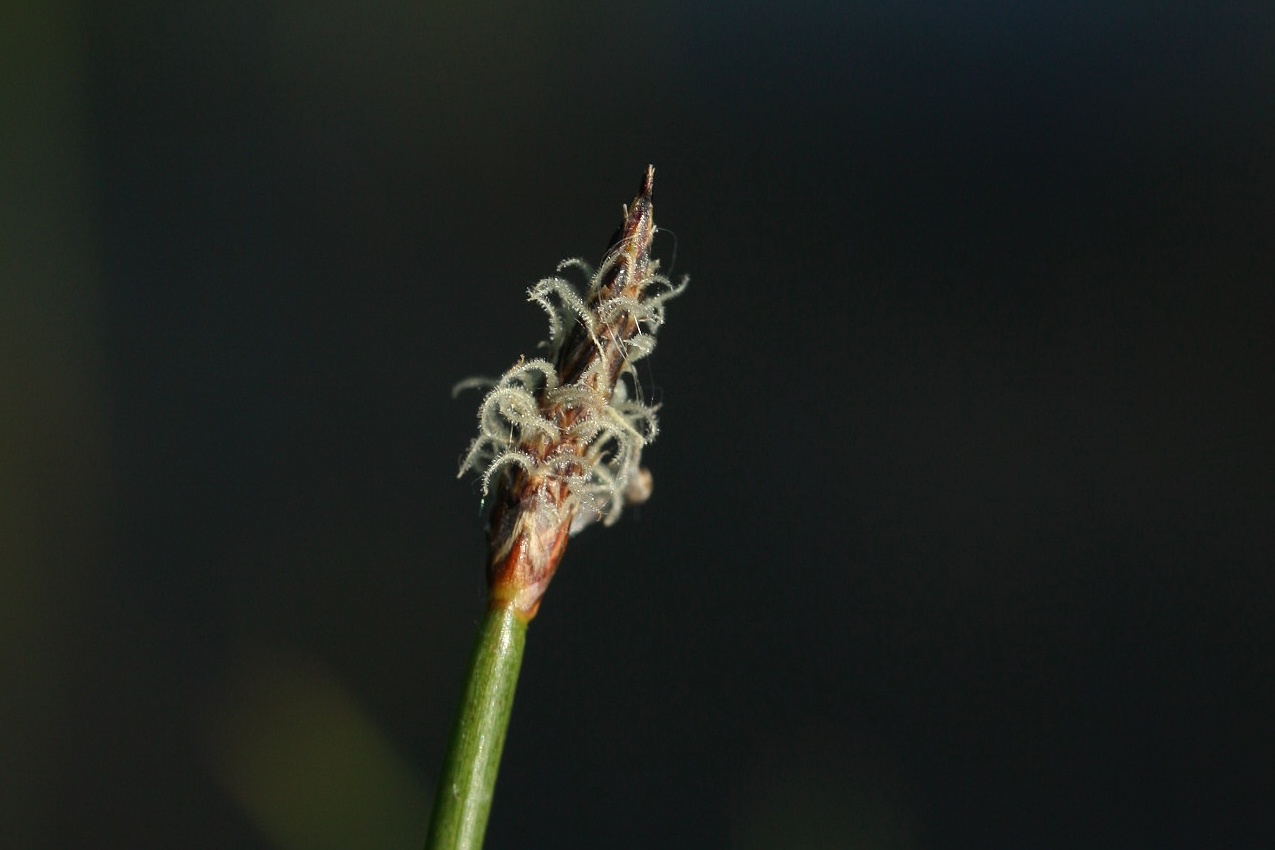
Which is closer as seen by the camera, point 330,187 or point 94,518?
point 94,518

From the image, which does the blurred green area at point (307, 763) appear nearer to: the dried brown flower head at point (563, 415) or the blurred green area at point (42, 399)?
the blurred green area at point (42, 399)

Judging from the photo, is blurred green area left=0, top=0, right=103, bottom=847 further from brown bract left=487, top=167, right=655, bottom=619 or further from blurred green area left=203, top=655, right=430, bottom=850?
brown bract left=487, top=167, right=655, bottom=619

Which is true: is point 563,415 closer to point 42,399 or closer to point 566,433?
point 566,433

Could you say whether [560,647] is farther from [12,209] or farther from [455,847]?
[455,847]

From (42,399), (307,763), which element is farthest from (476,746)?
(42,399)

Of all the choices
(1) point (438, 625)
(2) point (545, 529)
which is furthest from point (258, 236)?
(2) point (545, 529)

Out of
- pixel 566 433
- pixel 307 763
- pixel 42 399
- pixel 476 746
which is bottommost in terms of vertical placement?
pixel 476 746
